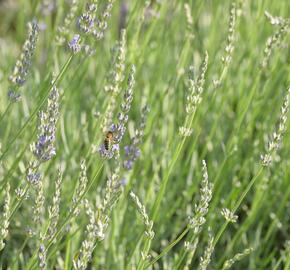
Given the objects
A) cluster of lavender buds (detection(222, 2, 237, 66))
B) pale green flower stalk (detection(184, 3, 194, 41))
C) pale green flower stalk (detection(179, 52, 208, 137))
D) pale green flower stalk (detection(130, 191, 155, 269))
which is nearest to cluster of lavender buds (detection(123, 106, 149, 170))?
pale green flower stalk (detection(179, 52, 208, 137))

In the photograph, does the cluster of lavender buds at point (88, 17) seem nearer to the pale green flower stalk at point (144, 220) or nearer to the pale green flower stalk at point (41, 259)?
the pale green flower stalk at point (144, 220)

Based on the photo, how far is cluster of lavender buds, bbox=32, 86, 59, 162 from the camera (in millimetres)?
1492

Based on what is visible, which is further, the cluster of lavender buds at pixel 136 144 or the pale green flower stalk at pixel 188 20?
the pale green flower stalk at pixel 188 20

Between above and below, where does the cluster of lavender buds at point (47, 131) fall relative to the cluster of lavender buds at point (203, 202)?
above

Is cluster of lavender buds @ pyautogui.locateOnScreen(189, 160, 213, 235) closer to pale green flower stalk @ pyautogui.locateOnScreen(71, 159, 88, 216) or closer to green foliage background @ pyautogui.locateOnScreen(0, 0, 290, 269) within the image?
pale green flower stalk @ pyautogui.locateOnScreen(71, 159, 88, 216)

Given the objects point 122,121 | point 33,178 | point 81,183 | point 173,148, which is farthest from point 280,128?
point 173,148

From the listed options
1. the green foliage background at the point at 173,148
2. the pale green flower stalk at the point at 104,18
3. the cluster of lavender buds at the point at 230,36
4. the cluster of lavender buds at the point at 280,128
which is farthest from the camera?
the green foliage background at the point at 173,148

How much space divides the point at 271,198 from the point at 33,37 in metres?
1.44

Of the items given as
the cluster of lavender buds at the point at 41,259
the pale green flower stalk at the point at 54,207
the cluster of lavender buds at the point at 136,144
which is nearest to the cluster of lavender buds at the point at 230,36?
the cluster of lavender buds at the point at 136,144

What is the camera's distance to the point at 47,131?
1.49m

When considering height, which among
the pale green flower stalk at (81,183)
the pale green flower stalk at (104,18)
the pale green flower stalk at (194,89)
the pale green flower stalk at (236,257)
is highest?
the pale green flower stalk at (104,18)

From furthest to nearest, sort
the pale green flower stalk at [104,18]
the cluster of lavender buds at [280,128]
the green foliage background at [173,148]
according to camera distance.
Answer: the green foliage background at [173,148]
the pale green flower stalk at [104,18]
the cluster of lavender buds at [280,128]

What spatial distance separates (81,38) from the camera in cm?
168

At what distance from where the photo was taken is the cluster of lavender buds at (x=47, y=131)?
1492 millimetres
